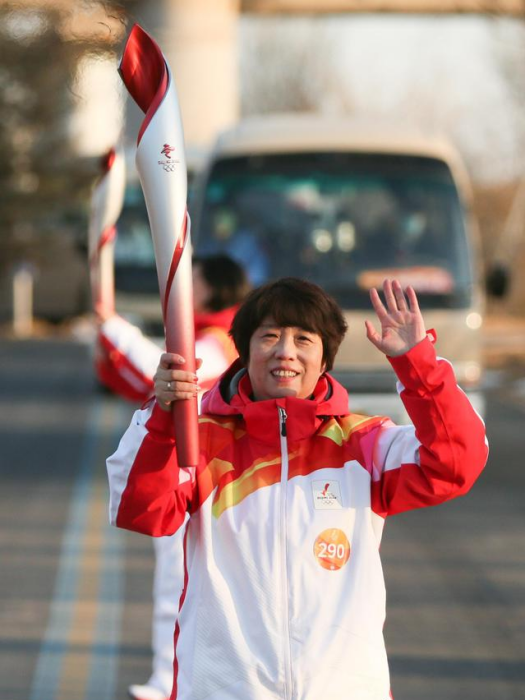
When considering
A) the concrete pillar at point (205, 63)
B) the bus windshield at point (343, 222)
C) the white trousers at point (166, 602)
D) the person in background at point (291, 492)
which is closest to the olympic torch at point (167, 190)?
the person in background at point (291, 492)

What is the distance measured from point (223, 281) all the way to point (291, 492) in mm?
2341

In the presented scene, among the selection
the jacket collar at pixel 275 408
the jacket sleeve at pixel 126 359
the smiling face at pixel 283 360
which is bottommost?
the jacket collar at pixel 275 408

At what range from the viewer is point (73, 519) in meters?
9.49

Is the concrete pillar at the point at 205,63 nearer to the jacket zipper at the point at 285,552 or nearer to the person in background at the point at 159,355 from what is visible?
the person in background at the point at 159,355

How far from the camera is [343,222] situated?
11781 millimetres

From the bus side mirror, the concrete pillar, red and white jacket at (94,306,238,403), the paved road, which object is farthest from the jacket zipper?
the concrete pillar

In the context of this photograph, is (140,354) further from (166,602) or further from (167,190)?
(167,190)

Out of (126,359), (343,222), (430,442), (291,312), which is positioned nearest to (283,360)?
(291,312)

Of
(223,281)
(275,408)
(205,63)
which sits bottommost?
(275,408)

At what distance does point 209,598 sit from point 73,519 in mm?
6534

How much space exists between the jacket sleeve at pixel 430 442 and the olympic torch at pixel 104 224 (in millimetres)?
2249

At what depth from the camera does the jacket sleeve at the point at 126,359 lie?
517 cm

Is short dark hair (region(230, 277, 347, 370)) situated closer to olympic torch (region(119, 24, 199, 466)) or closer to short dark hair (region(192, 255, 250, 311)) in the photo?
olympic torch (region(119, 24, 199, 466))

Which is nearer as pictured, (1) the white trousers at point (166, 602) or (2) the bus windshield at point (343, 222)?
(1) the white trousers at point (166, 602)
